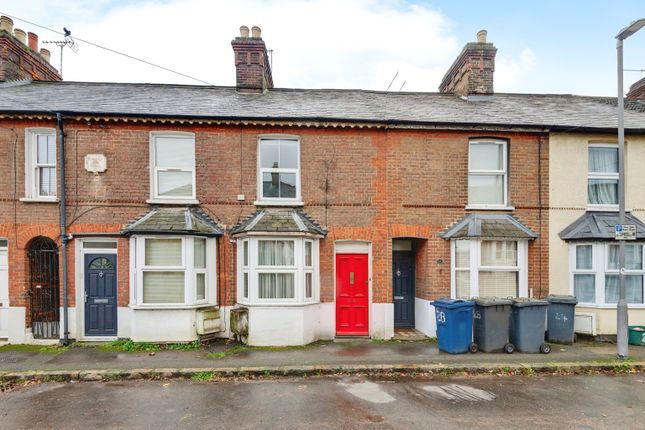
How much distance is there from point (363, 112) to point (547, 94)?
7.47 meters

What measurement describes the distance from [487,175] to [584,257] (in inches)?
132

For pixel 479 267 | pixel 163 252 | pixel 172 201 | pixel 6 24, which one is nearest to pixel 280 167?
pixel 172 201

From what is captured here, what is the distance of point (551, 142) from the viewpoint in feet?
32.7

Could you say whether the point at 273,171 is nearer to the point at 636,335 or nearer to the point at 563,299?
the point at 563,299

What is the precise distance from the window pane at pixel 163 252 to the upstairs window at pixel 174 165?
4.25ft

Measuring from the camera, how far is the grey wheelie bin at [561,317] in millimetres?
8977

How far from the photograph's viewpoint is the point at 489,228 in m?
9.44

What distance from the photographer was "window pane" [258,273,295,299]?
9134 mm

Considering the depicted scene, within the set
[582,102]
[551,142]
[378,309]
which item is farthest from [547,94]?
[378,309]

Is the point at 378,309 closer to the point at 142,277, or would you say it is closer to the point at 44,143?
the point at 142,277

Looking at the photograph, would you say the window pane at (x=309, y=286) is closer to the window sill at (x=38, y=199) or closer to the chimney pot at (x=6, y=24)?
the window sill at (x=38, y=199)

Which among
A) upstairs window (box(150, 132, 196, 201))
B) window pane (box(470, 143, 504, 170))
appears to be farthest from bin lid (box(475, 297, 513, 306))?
upstairs window (box(150, 132, 196, 201))

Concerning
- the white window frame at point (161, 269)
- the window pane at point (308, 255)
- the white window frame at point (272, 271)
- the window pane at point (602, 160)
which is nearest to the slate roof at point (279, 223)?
the white window frame at point (272, 271)

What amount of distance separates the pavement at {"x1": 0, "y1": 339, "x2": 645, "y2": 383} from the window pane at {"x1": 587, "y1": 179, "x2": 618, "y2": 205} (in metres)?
3.94
